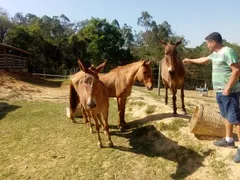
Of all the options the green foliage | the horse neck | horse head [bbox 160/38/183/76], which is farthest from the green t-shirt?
the green foliage

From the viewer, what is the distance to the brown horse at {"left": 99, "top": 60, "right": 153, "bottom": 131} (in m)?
6.68

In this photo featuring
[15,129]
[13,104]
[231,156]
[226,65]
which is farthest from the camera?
[13,104]

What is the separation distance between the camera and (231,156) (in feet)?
15.4

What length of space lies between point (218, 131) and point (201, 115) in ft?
1.60

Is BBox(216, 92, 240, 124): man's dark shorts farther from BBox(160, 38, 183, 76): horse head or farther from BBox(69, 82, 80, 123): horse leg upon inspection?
BBox(69, 82, 80, 123): horse leg

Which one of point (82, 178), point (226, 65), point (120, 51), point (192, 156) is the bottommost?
point (82, 178)

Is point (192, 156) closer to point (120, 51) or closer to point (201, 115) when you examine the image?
point (201, 115)

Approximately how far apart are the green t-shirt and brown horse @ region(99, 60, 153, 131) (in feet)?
7.71

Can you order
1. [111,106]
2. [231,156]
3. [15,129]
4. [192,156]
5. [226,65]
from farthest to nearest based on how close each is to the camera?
1. [111,106]
2. [15,129]
3. [192,156]
4. [231,156]
5. [226,65]

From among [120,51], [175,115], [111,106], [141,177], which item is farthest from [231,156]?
[120,51]

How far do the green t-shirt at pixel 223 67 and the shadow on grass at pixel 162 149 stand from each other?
151 centimetres

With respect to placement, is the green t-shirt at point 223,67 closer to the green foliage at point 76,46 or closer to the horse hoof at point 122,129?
the horse hoof at point 122,129

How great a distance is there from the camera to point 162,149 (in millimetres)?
5707

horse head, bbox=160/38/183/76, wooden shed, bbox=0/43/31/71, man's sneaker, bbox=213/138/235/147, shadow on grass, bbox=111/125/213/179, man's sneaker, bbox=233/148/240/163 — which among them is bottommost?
shadow on grass, bbox=111/125/213/179
